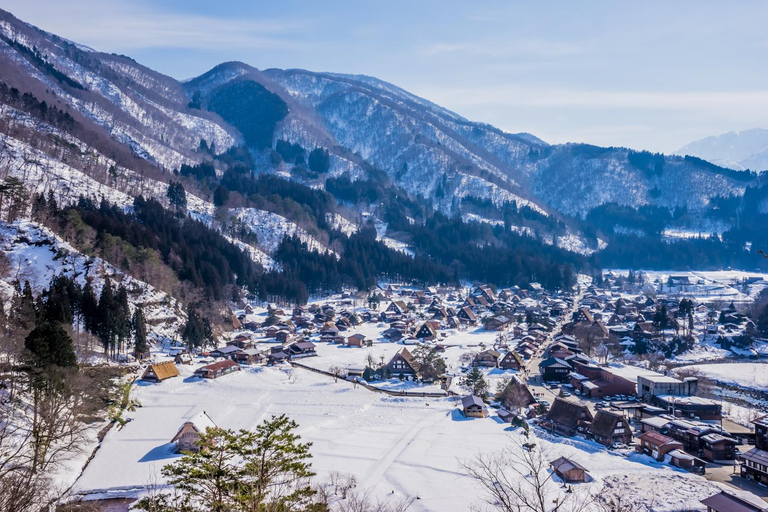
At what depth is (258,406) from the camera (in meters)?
35.1

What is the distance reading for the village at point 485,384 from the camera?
27.0 m

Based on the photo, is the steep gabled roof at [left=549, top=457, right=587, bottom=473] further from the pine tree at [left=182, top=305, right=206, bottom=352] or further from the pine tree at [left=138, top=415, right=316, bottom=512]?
the pine tree at [left=182, top=305, right=206, bottom=352]

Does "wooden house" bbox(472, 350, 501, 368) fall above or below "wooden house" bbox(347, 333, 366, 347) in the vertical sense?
above

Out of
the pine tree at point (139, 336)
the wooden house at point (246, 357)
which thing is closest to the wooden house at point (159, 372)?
the pine tree at point (139, 336)

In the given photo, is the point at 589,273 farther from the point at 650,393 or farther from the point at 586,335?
the point at 650,393

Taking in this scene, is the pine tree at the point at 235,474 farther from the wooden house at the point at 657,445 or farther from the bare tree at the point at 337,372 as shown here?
the bare tree at the point at 337,372

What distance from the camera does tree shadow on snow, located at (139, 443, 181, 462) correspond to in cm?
2591

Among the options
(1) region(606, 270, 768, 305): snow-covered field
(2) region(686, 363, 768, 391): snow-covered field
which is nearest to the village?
(2) region(686, 363, 768, 391): snow-covered field

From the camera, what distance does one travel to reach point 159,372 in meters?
39.6

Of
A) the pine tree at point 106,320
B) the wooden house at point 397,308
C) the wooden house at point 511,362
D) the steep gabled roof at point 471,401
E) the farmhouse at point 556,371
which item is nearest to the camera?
the steep gabled roof at point 471,401

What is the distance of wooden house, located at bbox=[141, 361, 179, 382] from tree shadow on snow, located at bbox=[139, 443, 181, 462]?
13.2 m

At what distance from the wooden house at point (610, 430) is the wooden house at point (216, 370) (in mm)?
29117

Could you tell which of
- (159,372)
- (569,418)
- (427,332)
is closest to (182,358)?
(159,372)

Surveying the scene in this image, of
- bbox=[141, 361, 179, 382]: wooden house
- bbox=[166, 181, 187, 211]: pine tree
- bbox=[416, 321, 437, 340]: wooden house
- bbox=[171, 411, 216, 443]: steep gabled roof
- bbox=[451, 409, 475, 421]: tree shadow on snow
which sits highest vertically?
bbox=[166, 181, 187, 211]: pine tree
